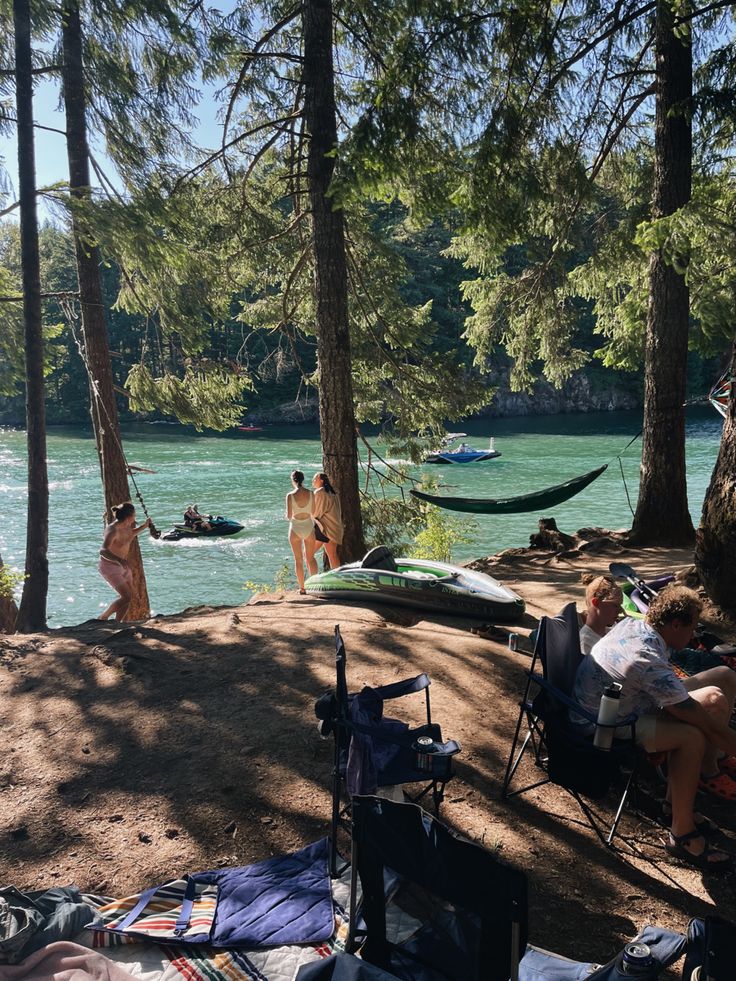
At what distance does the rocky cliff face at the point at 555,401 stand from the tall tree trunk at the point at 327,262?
1509 inches

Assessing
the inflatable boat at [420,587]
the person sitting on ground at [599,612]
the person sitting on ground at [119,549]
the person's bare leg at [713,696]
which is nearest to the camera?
the person's bare leg at [713,696]

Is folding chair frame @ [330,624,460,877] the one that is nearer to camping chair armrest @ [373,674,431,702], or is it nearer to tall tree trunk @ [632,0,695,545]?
camping chair armrest @ [373,674,431,702]

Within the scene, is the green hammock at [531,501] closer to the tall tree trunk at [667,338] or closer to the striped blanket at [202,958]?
the tall tree trunk at [667,338]

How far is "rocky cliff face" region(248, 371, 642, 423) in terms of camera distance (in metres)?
47.9

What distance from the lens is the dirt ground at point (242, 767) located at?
120 inches

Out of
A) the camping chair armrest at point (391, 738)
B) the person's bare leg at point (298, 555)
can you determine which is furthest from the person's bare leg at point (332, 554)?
the camping chair armrest at point (391, 738)

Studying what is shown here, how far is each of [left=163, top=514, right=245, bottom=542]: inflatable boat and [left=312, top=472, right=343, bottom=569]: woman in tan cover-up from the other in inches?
443

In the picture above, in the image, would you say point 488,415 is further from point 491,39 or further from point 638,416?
point 491,39

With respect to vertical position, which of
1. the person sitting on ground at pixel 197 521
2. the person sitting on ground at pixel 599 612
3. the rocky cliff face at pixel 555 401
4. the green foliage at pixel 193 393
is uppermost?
the rocky cliff face at pixel 555 401

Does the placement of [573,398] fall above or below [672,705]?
above

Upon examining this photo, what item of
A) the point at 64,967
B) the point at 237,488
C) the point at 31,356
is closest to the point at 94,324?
the point at 31,356

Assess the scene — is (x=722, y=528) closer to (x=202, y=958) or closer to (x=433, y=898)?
(x=433, y=898)

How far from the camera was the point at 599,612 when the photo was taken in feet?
13.0

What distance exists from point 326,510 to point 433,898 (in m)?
6.48
